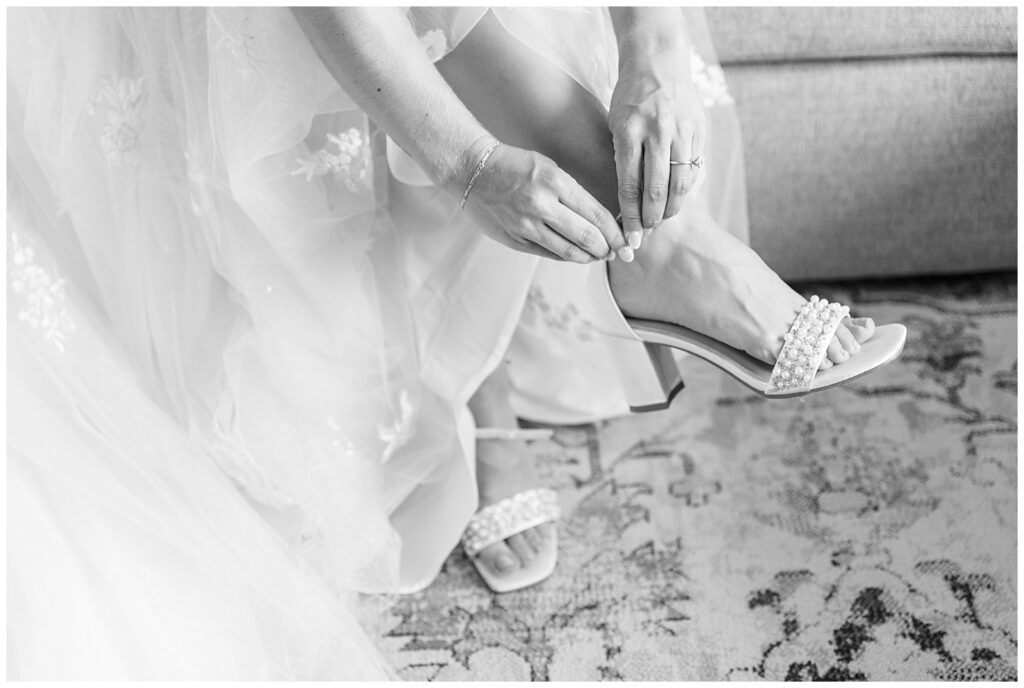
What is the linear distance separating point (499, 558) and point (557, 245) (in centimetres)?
38

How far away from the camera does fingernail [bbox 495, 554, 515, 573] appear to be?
3.34ft

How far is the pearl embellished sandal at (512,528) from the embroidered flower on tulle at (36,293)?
16.9 inches

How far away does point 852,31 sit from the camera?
1216 mm

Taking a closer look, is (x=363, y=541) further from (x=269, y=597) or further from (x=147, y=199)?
(x=147, y=199)

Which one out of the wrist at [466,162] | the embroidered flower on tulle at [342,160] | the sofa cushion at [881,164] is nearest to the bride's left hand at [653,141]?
the wrist at [466,162]

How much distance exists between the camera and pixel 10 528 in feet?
2.37

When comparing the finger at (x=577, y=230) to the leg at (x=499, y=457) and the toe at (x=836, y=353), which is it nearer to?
the toe at (x=836, y=353)

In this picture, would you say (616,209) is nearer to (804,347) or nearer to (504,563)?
(804,347)

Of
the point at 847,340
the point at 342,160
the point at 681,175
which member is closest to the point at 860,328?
the point at 847,340

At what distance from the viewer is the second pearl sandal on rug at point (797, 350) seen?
82 centimetres

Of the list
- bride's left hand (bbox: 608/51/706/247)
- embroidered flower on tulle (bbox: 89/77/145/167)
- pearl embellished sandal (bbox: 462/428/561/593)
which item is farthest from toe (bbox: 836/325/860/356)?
embroidered flower on tulle (bbox: 89/77/145/167)

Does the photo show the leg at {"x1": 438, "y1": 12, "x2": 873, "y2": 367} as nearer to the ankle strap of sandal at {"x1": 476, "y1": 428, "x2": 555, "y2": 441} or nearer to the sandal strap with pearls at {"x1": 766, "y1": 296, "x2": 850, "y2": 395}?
the sandal strap with pearls at {"x1": 766, "y1": 296, "x2": 850, "y2": 395}

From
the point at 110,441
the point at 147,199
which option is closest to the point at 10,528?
the point at 110,441

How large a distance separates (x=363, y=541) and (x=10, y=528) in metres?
0.35
